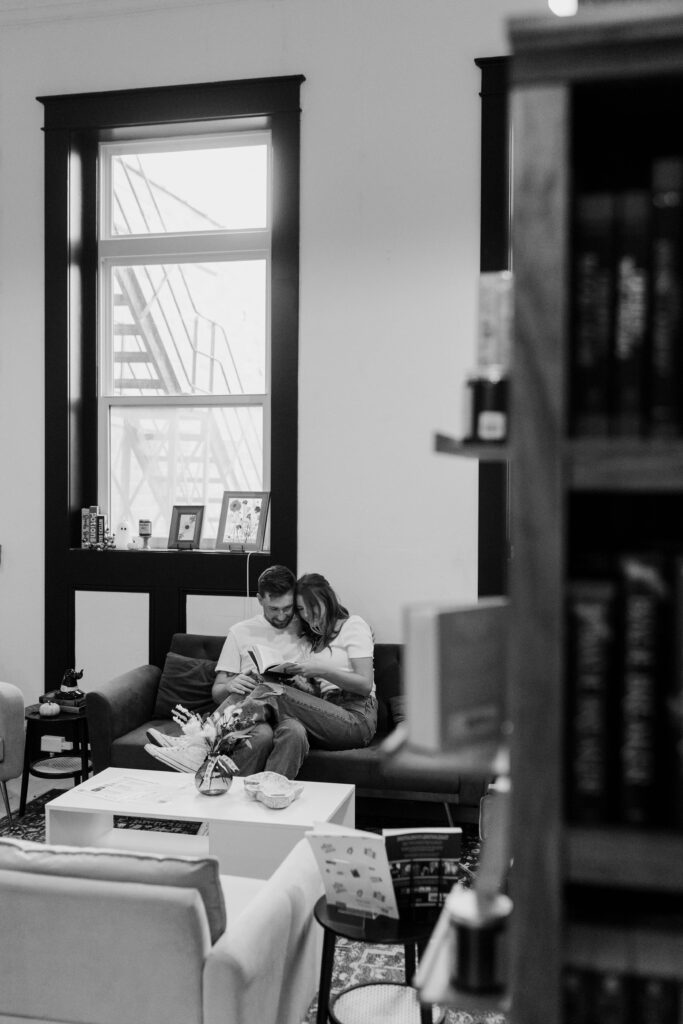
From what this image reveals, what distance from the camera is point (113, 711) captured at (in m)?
4.18

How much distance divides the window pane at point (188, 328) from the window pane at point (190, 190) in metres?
0.22

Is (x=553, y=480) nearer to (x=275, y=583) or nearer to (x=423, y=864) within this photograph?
(x=423, y=864)

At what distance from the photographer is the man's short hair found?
4281mm

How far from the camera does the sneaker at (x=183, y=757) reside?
3681 millimetres

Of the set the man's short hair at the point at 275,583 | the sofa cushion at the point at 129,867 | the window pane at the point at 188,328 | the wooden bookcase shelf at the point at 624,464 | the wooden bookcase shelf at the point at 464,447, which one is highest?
the window pane at the point at 188,328

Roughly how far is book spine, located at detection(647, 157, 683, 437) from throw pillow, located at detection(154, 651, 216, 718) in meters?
3.74

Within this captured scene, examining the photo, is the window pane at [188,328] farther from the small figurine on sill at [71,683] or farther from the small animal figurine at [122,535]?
the small figurine on sill at [71,683]

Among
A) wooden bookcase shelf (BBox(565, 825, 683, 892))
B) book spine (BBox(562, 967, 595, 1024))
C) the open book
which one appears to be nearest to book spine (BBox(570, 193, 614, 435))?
wooden bookcase shelf (BBox(565, 825, 683, 892))

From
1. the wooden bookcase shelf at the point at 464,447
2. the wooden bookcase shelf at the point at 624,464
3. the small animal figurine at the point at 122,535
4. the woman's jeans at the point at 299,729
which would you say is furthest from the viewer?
the small animal figurine at the point at 122,535

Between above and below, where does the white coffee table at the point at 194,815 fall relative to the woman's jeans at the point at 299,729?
below

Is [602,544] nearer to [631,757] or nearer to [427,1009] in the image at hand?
[631,757]

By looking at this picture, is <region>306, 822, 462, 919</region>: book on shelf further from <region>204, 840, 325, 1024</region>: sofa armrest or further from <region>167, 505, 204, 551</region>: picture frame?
<region>167, 505, 204, 551</region>: picture frame

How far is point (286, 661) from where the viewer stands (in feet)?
13.9

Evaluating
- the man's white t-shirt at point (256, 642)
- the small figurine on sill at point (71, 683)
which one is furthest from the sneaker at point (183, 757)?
the small figurine on sill at point (71, 683)
